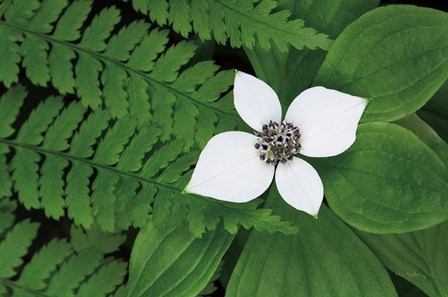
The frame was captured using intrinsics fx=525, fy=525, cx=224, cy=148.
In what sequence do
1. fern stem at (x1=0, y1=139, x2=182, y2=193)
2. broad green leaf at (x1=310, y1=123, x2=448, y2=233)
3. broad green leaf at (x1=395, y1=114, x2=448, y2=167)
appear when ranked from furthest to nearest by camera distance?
fern stem at (x1=0, y1=139, x2=182, y2=193), broad green leaf at (x1=395, y1=114, x2=448, y2=167), broad green leaf at (x1=310, y1=123, x2=448, y2=233)

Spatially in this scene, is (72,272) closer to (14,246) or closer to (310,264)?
(14,246)

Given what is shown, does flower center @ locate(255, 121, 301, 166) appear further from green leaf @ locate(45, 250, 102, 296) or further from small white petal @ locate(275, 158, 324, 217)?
green leaf @ locate(45, 250, 102, 296)

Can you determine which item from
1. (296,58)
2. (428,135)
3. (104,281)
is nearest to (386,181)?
(428,135)

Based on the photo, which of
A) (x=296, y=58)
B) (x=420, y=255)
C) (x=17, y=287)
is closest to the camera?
(x=420, y=255)

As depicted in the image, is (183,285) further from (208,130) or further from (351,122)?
(351,122)

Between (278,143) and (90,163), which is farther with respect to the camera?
(90,163)

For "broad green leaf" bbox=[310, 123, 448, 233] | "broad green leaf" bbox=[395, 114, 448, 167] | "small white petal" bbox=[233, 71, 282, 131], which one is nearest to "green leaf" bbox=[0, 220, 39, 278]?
"small white petal" bbox=[233, 71, 282, 131]

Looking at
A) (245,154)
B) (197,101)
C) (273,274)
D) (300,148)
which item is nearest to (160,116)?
(197,101)
